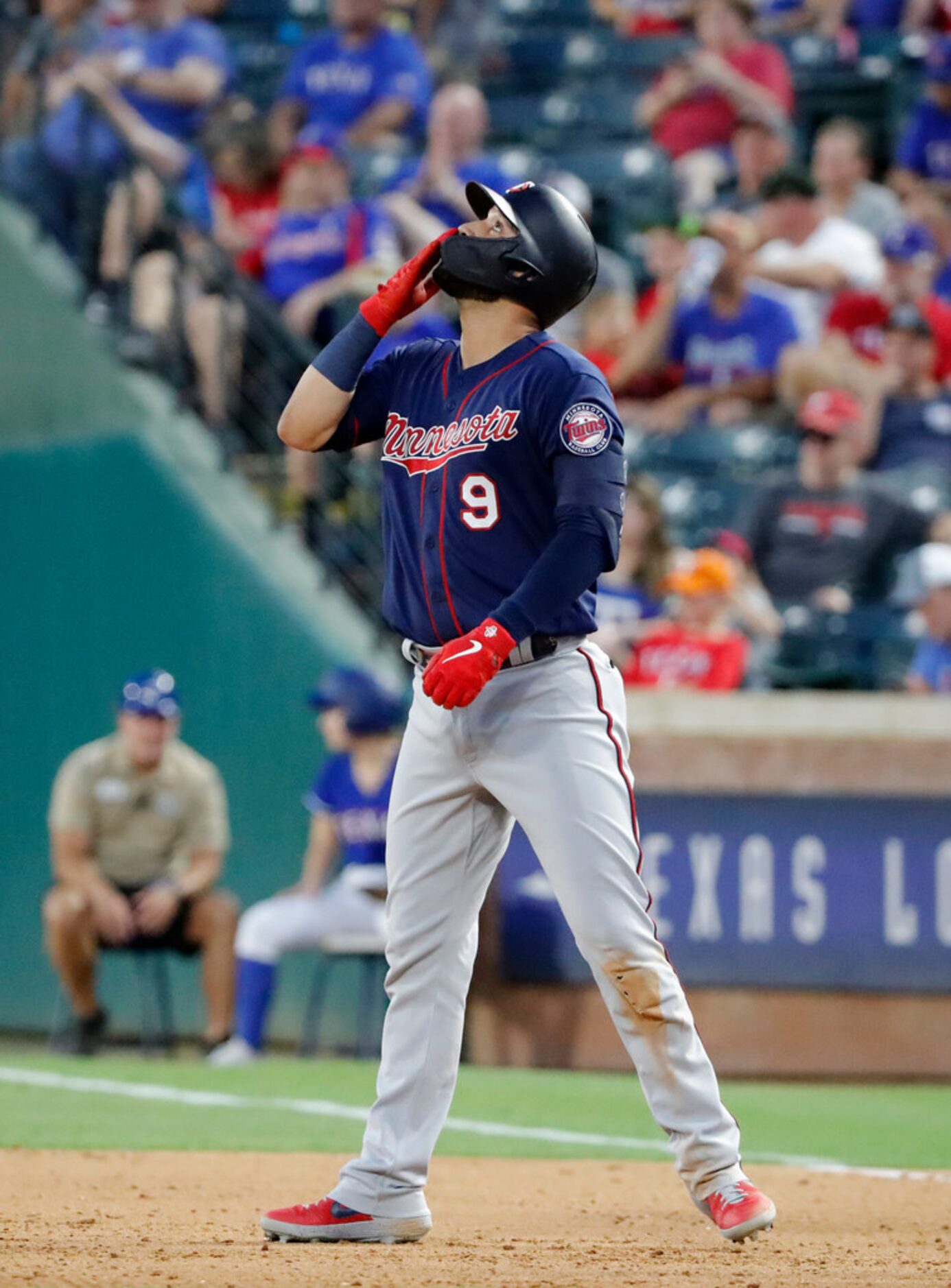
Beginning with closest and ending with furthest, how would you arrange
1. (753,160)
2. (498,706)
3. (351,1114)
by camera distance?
(498,706) < (351,1114) < (753,160)

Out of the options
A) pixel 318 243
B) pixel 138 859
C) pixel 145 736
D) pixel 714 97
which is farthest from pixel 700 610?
pixel 714 97

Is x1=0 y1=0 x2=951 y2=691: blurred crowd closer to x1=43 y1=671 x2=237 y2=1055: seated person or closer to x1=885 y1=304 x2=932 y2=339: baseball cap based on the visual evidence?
x1=885 y1=304 x2=932 y2=339: baseball cap

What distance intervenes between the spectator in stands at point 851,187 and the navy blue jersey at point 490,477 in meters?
Answer: 7.68

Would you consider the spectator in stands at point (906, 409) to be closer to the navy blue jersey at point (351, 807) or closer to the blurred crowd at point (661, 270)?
the blurred crowd at point (661, 270)

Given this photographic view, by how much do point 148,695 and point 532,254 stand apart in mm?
5279

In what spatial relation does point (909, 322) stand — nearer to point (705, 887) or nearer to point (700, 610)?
point (700, 610)

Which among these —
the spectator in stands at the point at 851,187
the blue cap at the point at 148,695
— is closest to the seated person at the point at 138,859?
the blue cap at the point at 148,695

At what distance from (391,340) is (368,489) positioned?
0.70 m

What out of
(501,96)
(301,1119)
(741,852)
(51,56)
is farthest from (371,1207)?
(501,96)

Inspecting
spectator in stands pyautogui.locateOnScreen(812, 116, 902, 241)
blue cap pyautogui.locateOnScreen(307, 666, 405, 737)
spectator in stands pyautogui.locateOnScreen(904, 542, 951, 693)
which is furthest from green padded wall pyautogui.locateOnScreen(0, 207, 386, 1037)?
spectator in stands pyautogui.locateOnScreen(812, 116, 902, 241)

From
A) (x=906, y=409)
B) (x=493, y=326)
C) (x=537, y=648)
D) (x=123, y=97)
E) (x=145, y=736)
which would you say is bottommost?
(x=145, y=736)

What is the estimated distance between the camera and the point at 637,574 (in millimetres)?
9047

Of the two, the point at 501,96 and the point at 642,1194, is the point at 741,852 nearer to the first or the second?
the point at 642,1194

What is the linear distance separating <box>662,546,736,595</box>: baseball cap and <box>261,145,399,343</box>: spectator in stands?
8.47 feet
